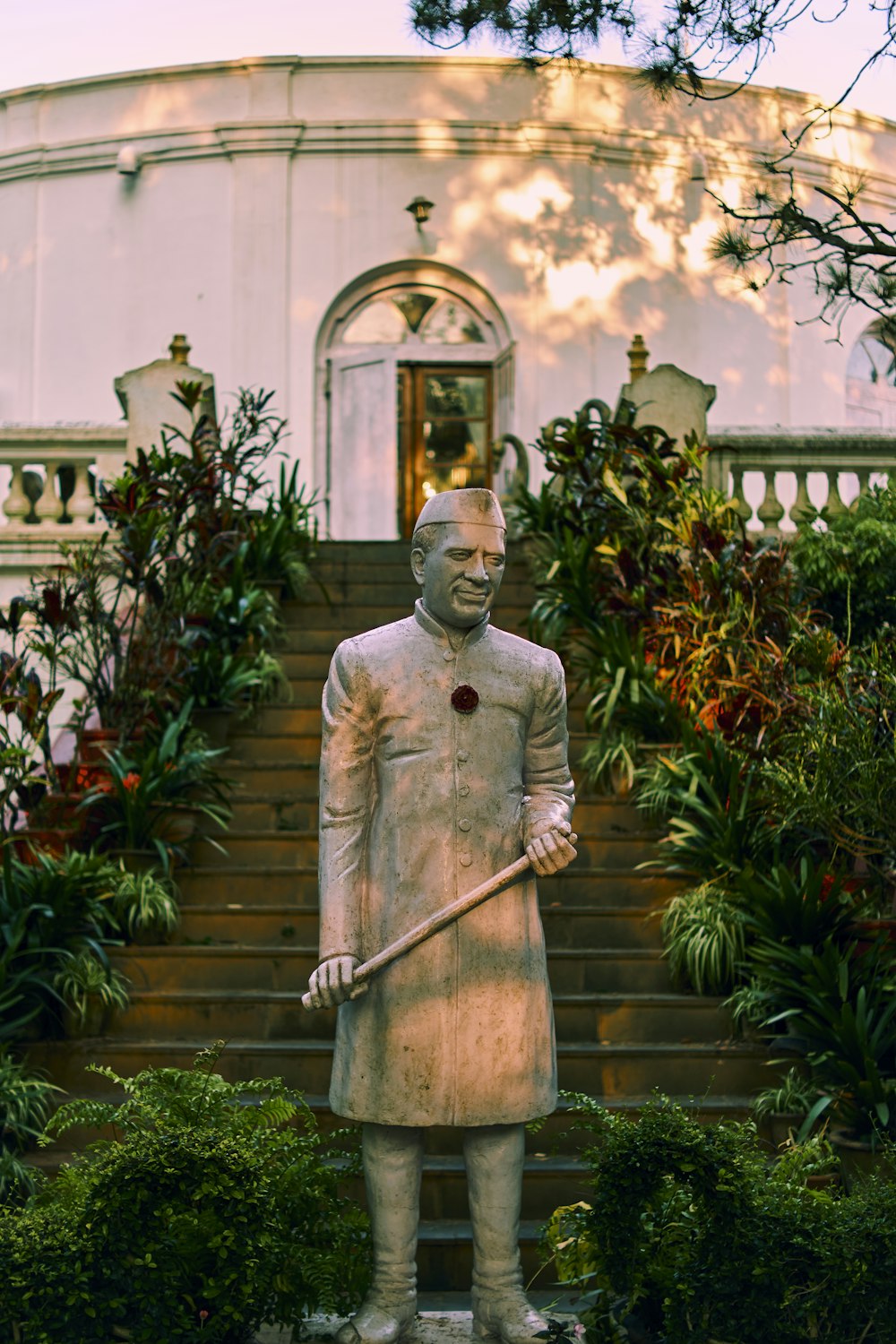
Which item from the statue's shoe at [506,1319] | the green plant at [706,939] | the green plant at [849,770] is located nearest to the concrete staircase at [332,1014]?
the green plant at [706,939]

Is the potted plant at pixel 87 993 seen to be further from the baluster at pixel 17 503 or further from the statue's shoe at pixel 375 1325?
the baluster at pixel 17 503

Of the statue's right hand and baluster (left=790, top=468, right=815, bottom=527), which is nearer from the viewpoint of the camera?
the statue's right hand

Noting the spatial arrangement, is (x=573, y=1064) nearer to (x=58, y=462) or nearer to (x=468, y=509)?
(x=468, y=509)

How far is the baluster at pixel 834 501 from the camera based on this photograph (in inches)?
405

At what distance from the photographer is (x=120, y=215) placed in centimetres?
1609

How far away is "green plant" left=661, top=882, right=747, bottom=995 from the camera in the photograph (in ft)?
21.5

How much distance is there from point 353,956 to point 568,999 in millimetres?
2678

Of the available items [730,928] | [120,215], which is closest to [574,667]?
[730,928]

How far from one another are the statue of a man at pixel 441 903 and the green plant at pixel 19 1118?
1791 millimetres

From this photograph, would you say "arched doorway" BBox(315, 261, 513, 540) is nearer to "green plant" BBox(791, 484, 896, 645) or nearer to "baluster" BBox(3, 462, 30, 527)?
"baluster" BBox(3, 462, 30, 527)

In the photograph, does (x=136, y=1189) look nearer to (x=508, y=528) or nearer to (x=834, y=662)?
(x=834, y=662)

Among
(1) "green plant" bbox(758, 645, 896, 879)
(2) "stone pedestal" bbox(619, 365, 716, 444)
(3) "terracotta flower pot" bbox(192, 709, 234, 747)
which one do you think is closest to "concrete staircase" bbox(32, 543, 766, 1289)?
(3) "terracotta flower pot" bbox(192, 709, 234, 747)

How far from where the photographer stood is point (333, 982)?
395 cm

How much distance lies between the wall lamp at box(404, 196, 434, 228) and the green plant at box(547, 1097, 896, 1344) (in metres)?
12.7
